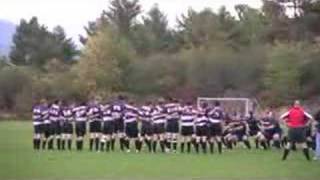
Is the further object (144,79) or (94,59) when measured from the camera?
(94,59)

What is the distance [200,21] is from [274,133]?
62.1 m

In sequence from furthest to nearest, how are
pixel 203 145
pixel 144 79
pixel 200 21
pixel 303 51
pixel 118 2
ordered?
pixel 118 2, pixel 200 21, pixel 144 79, pixel 303 51, pixel 203 145

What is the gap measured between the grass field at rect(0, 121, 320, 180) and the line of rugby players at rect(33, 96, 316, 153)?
981 mm

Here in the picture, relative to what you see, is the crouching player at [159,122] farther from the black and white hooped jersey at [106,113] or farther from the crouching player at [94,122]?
the crouching player at [94,122]

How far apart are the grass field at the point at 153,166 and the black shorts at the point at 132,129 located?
117cm

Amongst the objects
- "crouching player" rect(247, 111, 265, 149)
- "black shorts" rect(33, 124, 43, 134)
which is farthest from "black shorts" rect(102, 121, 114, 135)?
"crouching player" rect(247, 111, 265, 149)

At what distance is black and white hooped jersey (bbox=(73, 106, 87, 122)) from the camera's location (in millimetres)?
31702

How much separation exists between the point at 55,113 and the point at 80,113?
0.96 meters

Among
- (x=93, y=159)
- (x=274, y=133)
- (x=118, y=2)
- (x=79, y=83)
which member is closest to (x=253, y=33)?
(x=79, y=83)

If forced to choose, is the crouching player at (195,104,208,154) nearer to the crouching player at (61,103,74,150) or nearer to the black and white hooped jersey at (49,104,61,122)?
the crouching player at (61,103,74,150)

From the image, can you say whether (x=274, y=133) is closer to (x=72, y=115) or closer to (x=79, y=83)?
(x=72, y=115)

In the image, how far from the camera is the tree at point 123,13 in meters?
110

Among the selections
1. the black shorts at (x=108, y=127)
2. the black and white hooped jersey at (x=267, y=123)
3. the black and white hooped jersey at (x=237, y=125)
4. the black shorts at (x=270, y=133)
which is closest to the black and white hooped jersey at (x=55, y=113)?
the black shorts at (x=108, y=127)

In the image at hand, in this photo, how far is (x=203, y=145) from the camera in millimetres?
31562
